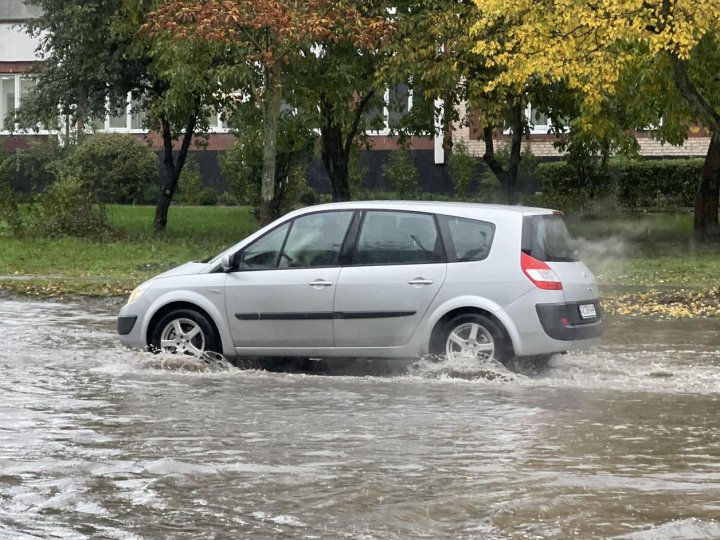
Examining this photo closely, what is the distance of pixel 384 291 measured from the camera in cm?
1227

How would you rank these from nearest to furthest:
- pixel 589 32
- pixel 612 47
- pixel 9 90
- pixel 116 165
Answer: pixel 589 32, pixel 612 47, pixel 116 165, pixel 9 90

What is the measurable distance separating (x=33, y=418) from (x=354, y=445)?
8.20 feet

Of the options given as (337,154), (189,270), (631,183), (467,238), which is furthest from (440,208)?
(631,183)

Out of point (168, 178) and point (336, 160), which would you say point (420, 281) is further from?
point (168, 178)

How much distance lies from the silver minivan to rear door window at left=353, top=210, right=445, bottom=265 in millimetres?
11

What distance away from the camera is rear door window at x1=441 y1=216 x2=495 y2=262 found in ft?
40.0

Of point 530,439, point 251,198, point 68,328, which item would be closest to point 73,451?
point 530,439

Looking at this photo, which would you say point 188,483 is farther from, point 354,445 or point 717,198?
point 717,198

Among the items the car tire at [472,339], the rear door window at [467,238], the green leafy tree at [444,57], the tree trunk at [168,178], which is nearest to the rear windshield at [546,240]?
the rear door window at [467,238]

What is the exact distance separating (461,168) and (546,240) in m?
29.3

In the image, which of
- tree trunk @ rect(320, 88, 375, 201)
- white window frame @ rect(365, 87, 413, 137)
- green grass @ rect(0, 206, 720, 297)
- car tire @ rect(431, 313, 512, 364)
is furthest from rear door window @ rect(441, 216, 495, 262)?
tree trunk @ rect(320, 88, 375, 201)

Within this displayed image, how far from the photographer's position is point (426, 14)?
2684cm

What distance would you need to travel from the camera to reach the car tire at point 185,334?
42.3 ft

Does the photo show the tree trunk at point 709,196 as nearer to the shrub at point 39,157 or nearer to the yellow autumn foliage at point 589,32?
the yellow autumn foliage at point 589,32
